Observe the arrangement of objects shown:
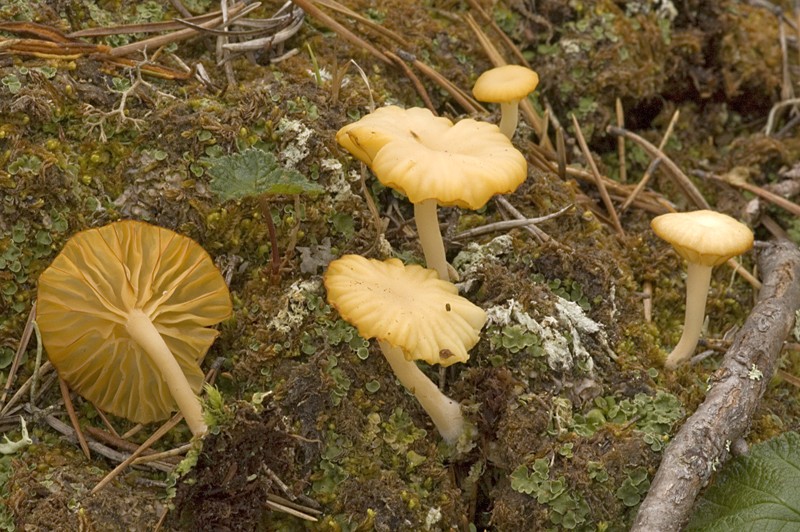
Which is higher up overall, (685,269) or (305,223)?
(305,223)

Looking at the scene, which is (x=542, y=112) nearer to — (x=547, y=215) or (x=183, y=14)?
(x=547, y=215)

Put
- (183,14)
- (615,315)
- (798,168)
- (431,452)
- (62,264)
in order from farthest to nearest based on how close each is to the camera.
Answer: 1. (798,168)
2. (183,14)
3. (615,315)
4. (431,452)
5. (62,264)

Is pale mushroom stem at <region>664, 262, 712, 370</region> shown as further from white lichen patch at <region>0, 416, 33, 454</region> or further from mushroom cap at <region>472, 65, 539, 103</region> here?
white lichen patch at <region>0, 416, 33, 454</region>

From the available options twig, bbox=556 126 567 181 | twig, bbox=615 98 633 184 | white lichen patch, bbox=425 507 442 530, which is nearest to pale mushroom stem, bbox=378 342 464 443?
white lichen patch, bbox=425 507 442 530

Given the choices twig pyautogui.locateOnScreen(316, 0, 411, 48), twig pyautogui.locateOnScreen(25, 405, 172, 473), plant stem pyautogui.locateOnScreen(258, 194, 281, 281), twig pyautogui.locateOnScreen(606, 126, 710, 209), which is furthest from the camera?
twig pyautogui.locateOnScreen(606, 126, 710, 209)

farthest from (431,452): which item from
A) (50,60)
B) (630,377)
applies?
(50,60)

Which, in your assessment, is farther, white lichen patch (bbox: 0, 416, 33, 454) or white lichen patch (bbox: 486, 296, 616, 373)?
white lichen patch (bbox: 486, 296, 616, 373)

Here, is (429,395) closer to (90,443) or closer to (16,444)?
(90,443)

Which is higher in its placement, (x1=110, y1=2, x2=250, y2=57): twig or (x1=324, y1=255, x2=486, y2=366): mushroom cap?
(x1=110, y1=2, x2=250, y2=57): twig

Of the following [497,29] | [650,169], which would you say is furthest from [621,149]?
[497,29]
